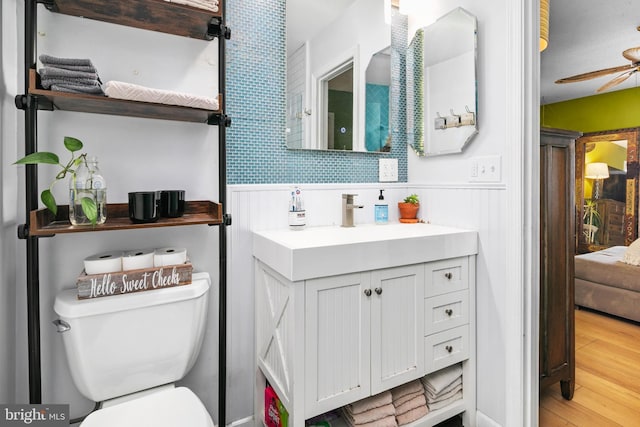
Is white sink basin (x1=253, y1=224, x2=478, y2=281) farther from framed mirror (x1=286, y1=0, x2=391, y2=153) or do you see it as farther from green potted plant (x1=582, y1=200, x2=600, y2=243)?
green potted plant (x1=582, y1=200, x2=600, y2=243)

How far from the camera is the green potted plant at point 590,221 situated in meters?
5.43

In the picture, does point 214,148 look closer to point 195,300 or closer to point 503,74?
point 195,300

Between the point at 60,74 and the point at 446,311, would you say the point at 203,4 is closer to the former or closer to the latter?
the point at 60,74

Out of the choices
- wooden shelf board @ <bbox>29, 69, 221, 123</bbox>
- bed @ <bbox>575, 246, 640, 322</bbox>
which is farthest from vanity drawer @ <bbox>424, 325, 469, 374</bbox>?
bed @ <bbox>575, 246, 640, 322</bbox>

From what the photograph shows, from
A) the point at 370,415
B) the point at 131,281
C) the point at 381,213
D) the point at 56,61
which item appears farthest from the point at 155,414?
the point at 381,213

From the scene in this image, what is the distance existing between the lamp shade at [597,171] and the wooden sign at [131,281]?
6.18 metres

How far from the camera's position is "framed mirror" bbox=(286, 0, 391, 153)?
1.68m

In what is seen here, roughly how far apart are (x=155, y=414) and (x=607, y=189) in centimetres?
644

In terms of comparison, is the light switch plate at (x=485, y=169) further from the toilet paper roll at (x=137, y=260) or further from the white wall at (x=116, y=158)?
the toilet paper roll at (x=137, y=260)

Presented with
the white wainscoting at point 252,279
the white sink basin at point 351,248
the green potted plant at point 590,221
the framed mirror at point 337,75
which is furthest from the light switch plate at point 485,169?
the green potted plant at point 590,221

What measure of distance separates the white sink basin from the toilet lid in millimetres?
490

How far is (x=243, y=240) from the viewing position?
1558 mm

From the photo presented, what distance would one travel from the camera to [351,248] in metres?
1.29

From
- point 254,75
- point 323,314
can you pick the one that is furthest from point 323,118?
point 323,314
